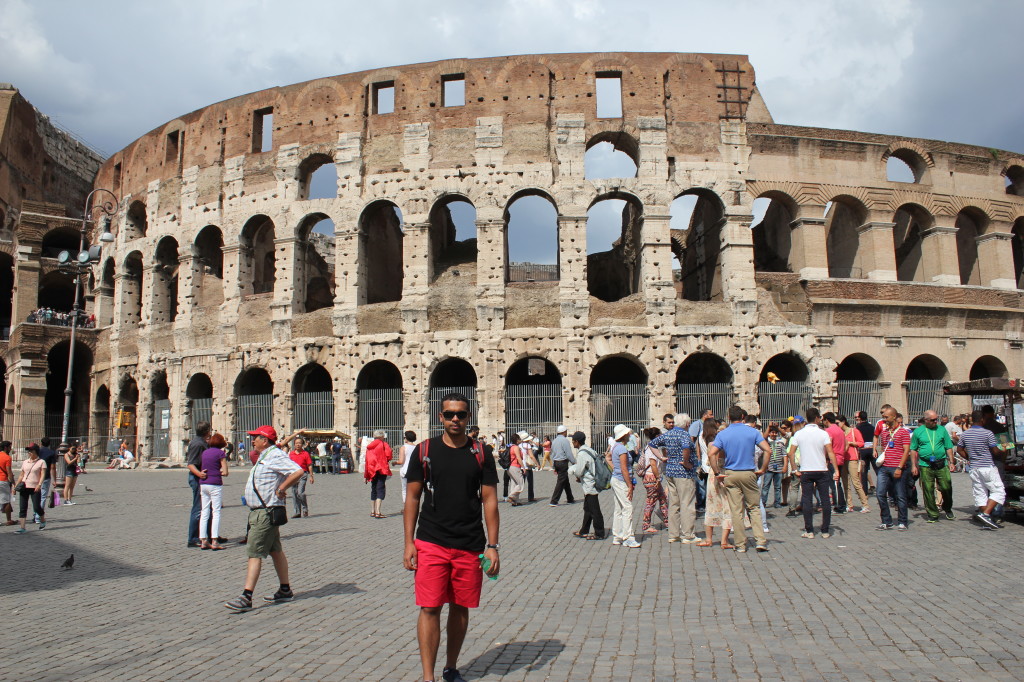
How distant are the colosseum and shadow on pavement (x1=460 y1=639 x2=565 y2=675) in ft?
51.9

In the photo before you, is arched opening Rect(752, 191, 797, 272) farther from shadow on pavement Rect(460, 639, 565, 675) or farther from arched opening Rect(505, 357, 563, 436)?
shadow on pavement Rect(460, 639, 565, 675)

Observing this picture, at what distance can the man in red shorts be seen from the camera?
3871 mm

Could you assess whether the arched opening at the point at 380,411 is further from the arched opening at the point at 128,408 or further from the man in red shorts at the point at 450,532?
the man in red shorts at the point at 450,532

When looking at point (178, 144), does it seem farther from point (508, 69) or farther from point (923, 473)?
point (923, 473)

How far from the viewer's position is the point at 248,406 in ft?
75.8

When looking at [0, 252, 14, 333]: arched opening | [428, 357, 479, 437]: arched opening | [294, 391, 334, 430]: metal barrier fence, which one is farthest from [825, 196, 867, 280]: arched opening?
[0, 252, 14, 333]: arched opening

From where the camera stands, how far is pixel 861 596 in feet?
19.0

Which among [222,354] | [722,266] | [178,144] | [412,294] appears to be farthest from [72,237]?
[722,266]

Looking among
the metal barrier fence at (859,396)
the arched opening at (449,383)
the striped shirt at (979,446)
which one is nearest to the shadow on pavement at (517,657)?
the striped shirt at (979,446)

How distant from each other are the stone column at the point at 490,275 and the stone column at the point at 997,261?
15513 mm

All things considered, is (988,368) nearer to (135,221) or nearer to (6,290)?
(135,221)

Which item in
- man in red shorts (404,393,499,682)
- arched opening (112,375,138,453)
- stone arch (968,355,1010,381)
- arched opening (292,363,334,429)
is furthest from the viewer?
arched opening (112,375,138,453)

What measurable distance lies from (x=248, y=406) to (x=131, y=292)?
330 inches

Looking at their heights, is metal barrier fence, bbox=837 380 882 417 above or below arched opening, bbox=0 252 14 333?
below
